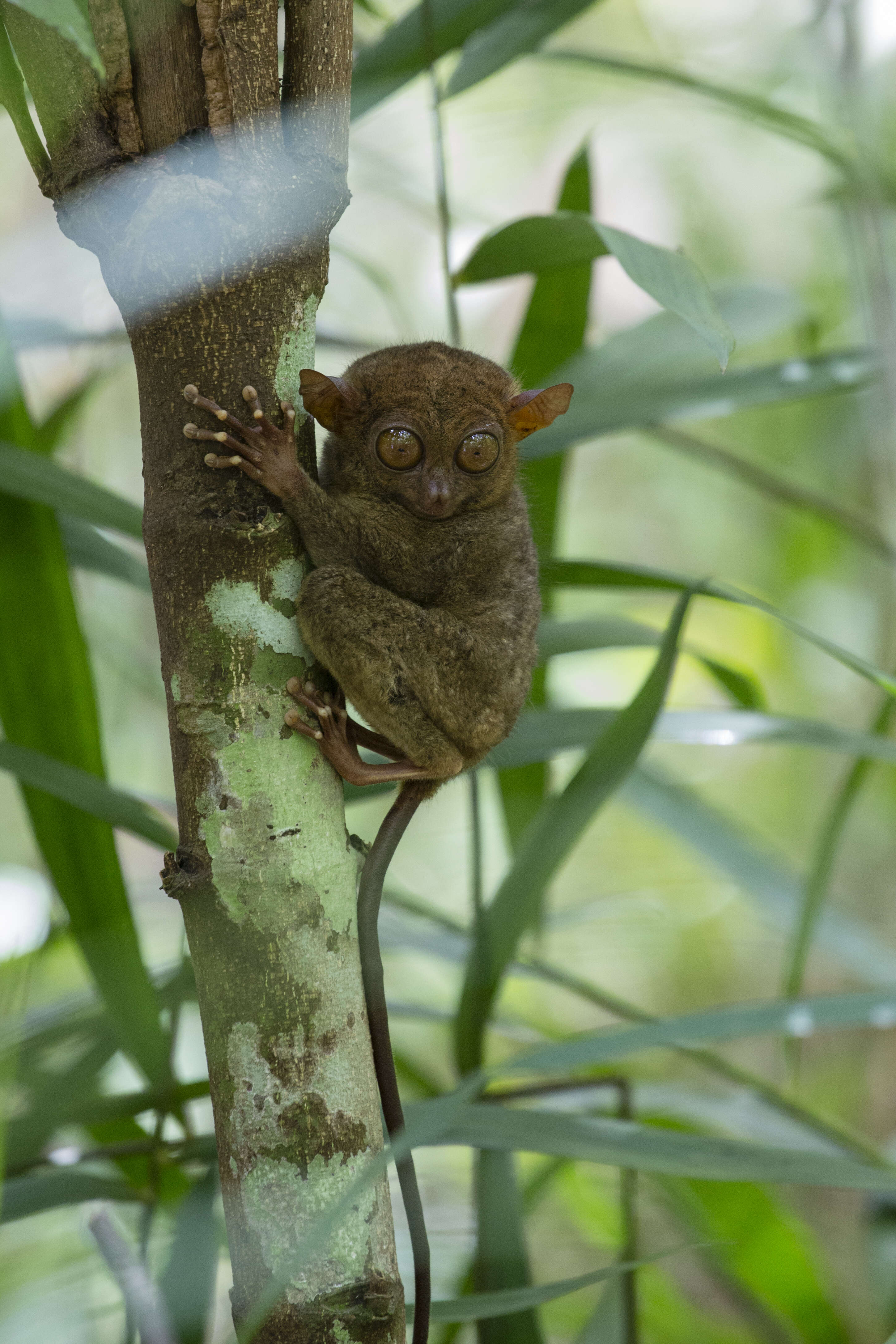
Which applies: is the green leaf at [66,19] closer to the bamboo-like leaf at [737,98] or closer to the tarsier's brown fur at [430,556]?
the tarsier's brown fur at [430,556]

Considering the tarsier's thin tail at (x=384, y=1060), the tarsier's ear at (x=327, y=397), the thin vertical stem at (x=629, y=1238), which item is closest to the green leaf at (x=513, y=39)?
the tarsier's ear at (x=327, y=397)

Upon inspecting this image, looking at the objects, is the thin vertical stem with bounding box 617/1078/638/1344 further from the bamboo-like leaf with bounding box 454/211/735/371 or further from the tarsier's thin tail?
the bamboo-like leaf with bounding box 454/211/735/371

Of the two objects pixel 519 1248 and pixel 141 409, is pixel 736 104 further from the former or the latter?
pixel 519 1248

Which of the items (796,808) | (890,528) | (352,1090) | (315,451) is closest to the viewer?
(352,1090)

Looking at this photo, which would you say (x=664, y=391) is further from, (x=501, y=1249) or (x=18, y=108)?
(x=501, y=1249)

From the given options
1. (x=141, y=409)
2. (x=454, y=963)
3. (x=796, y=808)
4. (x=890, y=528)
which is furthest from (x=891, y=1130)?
(x=141, y=409)

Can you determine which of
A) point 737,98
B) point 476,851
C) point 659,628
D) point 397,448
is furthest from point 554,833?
point 659,628
